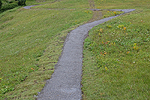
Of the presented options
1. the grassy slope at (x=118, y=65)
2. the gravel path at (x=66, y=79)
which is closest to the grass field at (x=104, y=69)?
the grassy slope at (x=118, y=65)

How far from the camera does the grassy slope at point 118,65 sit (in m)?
7.29

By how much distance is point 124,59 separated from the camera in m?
10.3

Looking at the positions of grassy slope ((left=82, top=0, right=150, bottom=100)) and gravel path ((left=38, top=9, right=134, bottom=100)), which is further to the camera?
gravel path ((left=38, top=9, right=134, bottom=100))

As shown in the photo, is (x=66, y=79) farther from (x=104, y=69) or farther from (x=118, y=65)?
(x=118, y=65)

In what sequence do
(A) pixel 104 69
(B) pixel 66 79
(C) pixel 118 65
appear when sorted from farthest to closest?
(C) pixel 118 65 → (A) pixel 104 69 → (B) pixel 66 79

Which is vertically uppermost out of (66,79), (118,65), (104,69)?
(118,65)

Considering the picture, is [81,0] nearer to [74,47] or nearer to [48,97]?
[74,47]

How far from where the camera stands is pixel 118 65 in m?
9.73

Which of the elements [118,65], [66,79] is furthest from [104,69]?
[66,79]

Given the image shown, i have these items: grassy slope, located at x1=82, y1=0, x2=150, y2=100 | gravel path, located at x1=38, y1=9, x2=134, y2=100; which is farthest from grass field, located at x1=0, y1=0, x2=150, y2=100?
gravel path, located at x1=38, y1=9, x2=134, y2=100

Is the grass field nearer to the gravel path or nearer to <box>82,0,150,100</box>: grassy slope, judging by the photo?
<box>82,0,150,100</box>: grassy slope

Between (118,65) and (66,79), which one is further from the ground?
(118,65)

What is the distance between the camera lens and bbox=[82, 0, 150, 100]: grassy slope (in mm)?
7285

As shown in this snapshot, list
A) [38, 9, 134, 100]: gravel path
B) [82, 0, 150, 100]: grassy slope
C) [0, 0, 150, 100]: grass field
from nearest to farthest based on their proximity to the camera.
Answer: [82, 0, 150, 100]: grassy slope, [0, 0, 150, 100]: grass field, [38, 9, 134, 100]: gravel path
